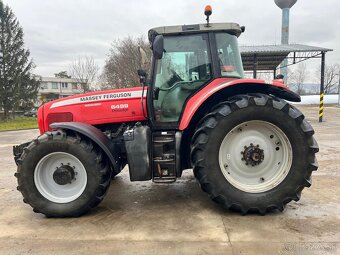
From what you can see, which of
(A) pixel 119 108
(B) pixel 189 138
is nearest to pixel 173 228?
(B) pixel 189 138

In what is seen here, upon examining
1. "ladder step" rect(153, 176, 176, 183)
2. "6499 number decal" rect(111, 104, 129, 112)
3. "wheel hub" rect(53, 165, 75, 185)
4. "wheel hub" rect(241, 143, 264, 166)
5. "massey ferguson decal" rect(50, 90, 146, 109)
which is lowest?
"ladder step" rect(153, 176, 176, 183)

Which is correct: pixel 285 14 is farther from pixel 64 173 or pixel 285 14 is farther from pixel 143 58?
pixel 64 173

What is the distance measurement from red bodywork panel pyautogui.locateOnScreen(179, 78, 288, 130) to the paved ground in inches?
47.2

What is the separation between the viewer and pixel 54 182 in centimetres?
422

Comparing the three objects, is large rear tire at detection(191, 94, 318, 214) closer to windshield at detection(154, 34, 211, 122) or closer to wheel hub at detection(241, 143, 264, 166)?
wheel hub at detection(241, 143, 264, 166)

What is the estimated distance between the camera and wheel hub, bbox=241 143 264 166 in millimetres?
4047

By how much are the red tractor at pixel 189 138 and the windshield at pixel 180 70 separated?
0.01m

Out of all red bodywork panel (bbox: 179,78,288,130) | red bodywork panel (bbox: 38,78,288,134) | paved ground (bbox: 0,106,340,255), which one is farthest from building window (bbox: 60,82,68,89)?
red bodywork panel (bbox: 179,78,288,130)

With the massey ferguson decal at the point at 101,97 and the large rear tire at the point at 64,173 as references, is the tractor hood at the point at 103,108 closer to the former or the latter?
the massey ferguson decal at the point at 101,97

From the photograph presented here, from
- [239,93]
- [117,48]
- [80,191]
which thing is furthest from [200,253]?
[117,48]

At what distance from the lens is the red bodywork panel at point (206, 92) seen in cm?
395

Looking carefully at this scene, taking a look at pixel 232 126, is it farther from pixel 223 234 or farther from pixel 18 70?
pixel 18 70

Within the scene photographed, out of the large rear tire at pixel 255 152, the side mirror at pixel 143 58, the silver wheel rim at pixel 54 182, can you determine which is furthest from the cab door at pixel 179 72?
the silver wheel rim at pixel 54 182

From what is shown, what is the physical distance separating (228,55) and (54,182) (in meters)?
2.91
